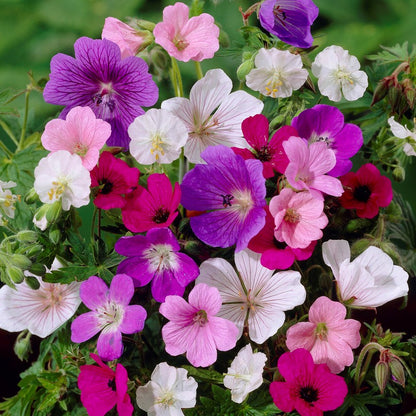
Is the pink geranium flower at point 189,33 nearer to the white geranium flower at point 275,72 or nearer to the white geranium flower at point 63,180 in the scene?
the white geranium flower at point 275,72

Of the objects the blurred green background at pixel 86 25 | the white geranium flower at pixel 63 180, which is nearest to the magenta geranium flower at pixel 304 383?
the white geranium flower at pixel 63 180

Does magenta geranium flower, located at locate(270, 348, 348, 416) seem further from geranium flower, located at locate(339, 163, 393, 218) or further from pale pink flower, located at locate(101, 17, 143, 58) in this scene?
pale pink flower, located at locate(101, 17, 143, 58)

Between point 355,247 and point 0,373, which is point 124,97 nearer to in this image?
point 355,247

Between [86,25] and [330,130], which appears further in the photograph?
[86,25]

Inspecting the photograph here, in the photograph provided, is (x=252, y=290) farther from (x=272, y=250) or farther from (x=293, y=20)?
(x=293, y=20)

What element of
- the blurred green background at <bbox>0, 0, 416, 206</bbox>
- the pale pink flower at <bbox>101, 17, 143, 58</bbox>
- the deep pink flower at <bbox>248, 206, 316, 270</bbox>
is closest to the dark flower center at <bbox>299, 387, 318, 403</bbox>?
the deep pink flower at <bbox>248, 206, 316, 270</bbox>

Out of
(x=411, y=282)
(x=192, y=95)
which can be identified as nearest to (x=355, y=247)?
(x=192, y=95)

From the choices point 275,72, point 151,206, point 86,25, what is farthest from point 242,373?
point 86,25

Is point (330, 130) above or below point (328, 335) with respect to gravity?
above
